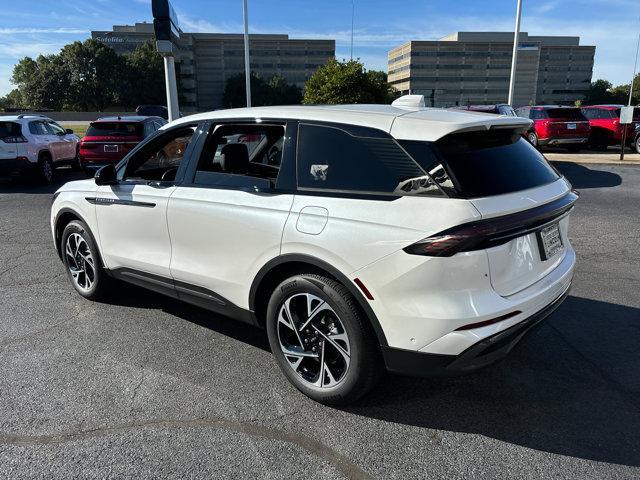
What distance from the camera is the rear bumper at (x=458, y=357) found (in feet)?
8.07

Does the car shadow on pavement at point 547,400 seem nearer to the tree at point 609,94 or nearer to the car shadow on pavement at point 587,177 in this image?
the car shadow on pavement at point 587,177

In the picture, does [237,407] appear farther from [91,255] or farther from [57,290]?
[57,290]

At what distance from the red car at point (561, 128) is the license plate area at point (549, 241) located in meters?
15.1

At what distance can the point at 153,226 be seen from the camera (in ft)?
12.5

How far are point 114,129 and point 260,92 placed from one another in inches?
3737

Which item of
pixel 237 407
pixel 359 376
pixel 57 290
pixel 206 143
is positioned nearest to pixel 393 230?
pixel 359 376

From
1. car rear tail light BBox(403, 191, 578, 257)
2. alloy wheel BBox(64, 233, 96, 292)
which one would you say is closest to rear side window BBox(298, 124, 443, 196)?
car rear tail light BBox(403, 191, 578, 257)

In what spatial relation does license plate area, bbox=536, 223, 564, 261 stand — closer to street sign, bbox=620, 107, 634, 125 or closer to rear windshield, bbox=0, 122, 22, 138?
rear windshield, bbox=0, 122, 22, 138

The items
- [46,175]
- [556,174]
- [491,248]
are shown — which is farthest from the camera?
[46,175]

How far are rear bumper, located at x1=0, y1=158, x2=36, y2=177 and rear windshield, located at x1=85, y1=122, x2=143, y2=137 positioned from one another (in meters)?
1.59

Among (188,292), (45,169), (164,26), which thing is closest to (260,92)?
(164,26)

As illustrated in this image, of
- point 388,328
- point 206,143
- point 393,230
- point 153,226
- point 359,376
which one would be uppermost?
point 206,143

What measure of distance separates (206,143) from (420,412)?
232cm

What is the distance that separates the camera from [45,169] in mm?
12398
